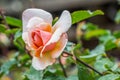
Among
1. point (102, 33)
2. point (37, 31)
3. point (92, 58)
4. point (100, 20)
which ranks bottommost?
point (100, 20)

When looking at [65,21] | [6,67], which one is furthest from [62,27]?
[6,67]

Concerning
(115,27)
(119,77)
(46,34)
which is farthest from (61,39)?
(115,27)

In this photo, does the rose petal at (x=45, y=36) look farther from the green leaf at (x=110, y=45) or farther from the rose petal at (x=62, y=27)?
the green leaf at (x=110, y=45)

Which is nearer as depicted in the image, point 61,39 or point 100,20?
point 61,39

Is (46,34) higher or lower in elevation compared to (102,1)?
higher

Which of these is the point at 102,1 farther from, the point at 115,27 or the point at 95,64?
the point at 95,64

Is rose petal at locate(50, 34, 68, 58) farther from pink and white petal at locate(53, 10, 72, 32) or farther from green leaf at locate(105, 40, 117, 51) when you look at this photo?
green leaf at locate(105, 40, 117, 51)

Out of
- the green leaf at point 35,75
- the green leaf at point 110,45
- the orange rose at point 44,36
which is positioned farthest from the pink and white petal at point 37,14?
the green leaf at point 110,45

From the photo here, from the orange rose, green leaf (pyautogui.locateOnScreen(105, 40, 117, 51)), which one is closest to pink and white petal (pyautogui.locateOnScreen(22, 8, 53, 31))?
→ the orange rose
